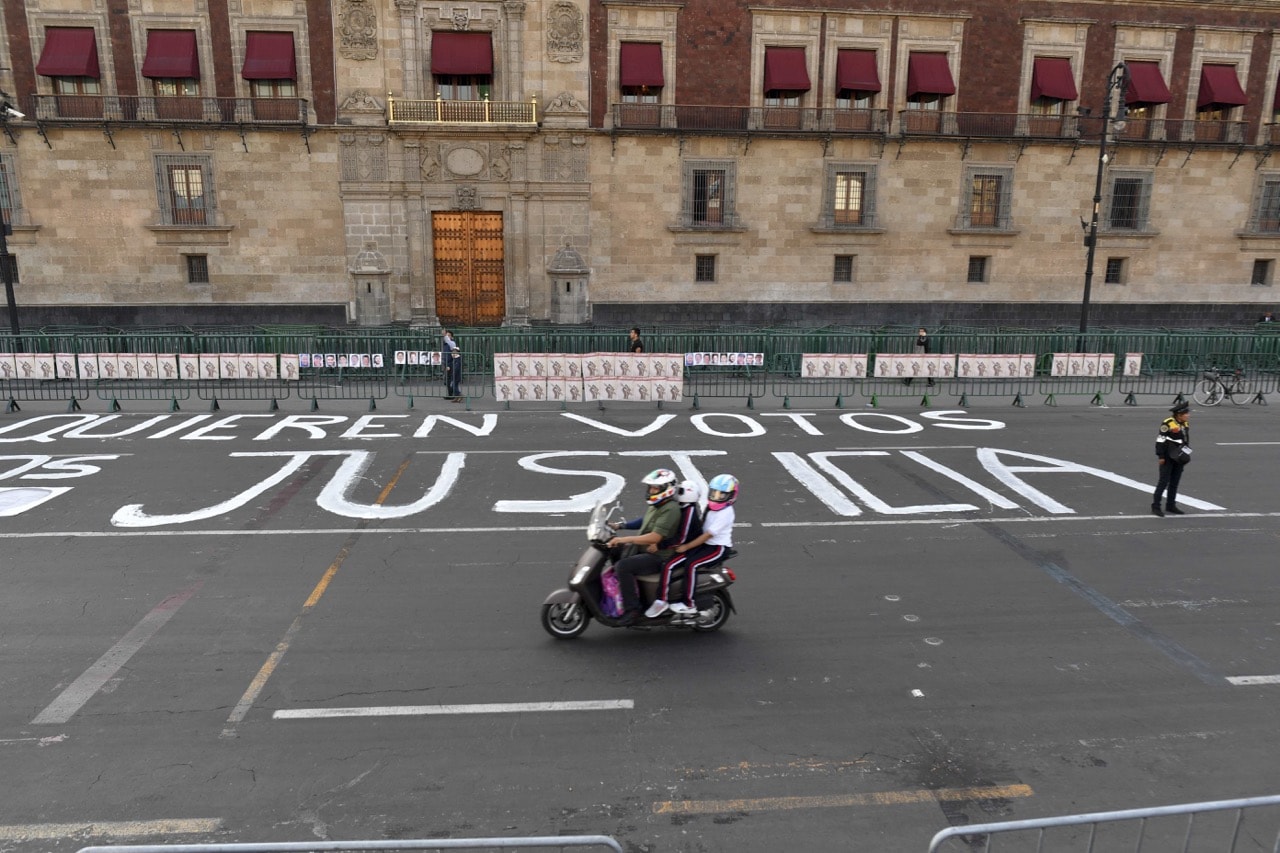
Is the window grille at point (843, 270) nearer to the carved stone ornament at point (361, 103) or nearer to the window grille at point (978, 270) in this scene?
the window grille at point (978, 270)

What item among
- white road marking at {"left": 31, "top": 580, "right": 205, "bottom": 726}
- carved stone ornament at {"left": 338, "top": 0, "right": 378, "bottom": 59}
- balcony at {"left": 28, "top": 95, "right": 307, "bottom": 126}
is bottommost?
white road marking at {"left": 31, "top": 580, "right": 205, "bottom": 726}

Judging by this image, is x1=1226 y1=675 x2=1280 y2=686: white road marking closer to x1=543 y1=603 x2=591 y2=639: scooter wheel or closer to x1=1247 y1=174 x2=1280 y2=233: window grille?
x1=543 y1=603 x2=591 y2=639: scooter wheel

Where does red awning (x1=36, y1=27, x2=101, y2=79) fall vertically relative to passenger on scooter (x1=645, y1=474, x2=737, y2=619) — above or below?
above

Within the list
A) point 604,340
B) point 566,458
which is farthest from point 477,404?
point 566,458

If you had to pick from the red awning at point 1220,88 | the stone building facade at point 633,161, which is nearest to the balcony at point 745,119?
the stone building facade at point 633,161

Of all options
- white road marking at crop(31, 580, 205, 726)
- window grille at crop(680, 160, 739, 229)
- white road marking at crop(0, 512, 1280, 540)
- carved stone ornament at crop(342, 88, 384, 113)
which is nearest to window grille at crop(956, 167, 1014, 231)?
window grille at crop(680, 160, 739, 229)

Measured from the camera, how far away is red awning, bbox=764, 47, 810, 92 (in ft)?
93.2

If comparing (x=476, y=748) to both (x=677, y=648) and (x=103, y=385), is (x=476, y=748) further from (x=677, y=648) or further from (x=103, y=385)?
(x=103, y=385)

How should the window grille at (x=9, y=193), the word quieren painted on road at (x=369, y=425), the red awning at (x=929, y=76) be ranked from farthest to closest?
the red awning at (x=929, y=76) → the window grille at (x=9, y=193) → the word quieren painted on road at (x=369, y=425)

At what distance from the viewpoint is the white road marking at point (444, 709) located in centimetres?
593

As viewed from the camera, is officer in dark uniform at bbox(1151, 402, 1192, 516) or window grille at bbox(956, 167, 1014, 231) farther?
window grille at bbox(956, 167, 1014, 231)

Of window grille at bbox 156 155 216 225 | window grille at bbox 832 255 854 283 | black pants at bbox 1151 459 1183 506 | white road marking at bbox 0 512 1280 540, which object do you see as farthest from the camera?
window grille at bbox 832 255 854 283

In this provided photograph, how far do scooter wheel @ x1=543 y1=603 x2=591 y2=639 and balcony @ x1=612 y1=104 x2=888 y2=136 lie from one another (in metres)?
24.2

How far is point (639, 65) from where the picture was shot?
91.7 feet
